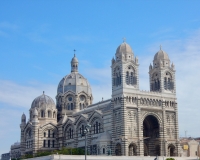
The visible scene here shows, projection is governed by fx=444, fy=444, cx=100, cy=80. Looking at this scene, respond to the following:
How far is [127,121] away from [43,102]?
30896 mm

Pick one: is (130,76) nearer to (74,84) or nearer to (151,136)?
(151,136)

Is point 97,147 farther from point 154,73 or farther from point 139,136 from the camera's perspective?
point 154,73

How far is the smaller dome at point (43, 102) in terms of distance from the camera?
354 feet

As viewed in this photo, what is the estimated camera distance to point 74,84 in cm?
11150

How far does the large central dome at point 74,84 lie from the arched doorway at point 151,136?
983 inches

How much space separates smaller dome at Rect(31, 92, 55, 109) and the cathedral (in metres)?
2.50

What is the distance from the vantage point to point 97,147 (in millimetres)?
87188

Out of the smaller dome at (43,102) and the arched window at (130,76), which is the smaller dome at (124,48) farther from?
the smaller dome at (43,102)

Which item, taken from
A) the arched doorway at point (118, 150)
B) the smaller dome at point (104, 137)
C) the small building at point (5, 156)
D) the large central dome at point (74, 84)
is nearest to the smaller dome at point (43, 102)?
the large central dome at point (74, 84)

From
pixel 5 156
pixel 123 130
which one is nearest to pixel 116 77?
pixel 123 130

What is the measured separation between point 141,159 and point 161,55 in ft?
80.9

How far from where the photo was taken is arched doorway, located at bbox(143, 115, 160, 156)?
8912 centimetres

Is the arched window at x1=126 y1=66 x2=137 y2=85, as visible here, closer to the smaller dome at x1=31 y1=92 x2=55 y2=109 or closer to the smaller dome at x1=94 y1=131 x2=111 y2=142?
the smaller dome at x1=94 y1=131 x2=111 y2=142

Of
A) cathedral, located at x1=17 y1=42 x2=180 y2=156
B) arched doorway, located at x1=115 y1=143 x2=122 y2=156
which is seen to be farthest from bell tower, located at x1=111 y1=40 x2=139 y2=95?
arched doorway, located at x1=115 y1=143 x2=122 y2=156
